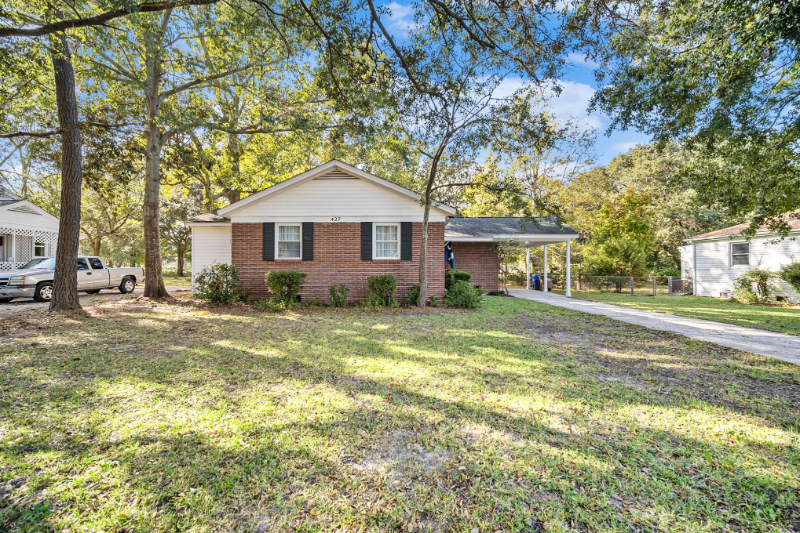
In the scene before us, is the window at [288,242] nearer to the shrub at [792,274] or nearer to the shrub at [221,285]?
the shrub at [221,285]

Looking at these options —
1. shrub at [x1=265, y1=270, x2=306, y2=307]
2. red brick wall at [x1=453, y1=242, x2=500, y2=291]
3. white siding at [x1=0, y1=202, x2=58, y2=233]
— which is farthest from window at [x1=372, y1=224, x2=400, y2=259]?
white siding at [x1=0, y1=202, x2=58, y2=233]

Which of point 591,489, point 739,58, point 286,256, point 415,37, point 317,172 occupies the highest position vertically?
point 415,37

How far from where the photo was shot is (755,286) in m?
14.5

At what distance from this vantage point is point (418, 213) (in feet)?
37.1

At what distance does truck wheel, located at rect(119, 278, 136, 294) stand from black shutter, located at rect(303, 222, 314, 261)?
9730 millimetres

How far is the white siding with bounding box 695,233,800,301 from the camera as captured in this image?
14.1 meters

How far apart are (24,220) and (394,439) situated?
78.4 feet

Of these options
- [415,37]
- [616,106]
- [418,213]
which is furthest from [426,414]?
[418,213]

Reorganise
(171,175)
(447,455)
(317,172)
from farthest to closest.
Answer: (171,175), (317,172), (447,455)

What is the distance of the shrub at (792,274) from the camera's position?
12961mm

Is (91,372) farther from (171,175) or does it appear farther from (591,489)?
(171,175)

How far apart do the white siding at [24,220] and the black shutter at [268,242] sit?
591 inches

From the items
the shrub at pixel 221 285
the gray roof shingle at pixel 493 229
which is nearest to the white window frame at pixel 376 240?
the gray roof shingle at pixel 493 229

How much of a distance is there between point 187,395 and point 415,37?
7.43 metres
